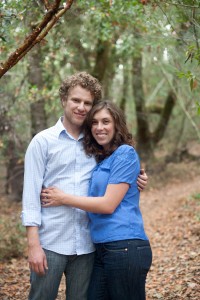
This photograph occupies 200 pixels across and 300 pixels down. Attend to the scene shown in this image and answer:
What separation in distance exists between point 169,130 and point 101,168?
1893cm

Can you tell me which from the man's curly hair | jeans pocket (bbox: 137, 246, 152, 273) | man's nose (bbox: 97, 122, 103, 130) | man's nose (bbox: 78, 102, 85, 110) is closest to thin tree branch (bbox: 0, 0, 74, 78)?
the man's curly hair

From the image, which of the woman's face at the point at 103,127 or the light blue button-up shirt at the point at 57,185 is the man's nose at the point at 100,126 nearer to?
the woman's face at the point at 103,127

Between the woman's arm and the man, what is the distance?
121 mm

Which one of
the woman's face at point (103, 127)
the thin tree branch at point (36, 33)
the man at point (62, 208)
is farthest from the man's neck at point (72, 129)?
the thin tree branch at point (36, 33)

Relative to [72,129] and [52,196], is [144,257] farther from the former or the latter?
[72,129]

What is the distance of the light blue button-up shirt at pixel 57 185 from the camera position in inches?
137

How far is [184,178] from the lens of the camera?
1730 cm

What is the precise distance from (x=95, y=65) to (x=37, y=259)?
12122 millimetres

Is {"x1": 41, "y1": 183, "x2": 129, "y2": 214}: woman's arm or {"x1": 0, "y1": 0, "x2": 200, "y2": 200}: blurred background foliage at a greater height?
{"x1": 0, "y1": 0, "x2": 200, "y2": 200}: blurred background foliage

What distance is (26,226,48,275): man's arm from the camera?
134 inches

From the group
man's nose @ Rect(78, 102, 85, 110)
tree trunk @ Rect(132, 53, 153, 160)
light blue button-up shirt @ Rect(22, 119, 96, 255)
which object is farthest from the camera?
tree trunk @ Rect(132, 53, 153, 160)

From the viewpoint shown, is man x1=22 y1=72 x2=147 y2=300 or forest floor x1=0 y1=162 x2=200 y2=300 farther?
forest floor x1=0 y1=162 x2=200 y2=300

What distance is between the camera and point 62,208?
3.57 meters

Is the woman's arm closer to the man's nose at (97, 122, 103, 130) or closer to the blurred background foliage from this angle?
the man's nose at (97, 122, 103, 130)
